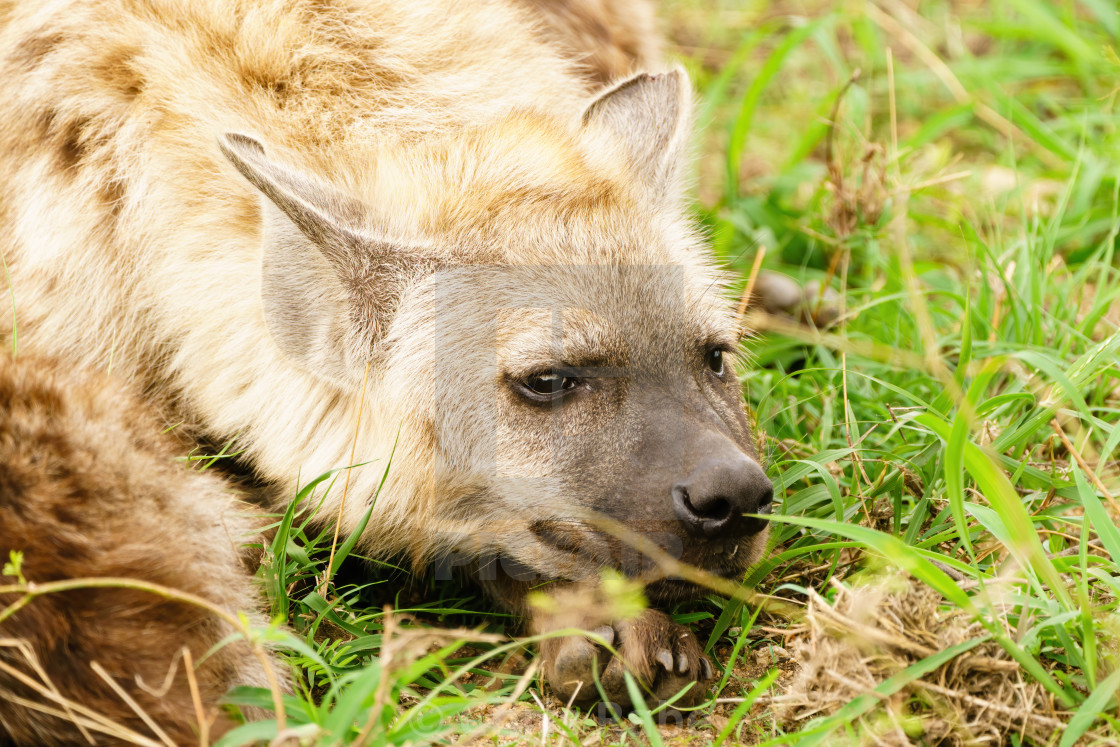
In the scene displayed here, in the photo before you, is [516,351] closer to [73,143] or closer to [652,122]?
[652,122]

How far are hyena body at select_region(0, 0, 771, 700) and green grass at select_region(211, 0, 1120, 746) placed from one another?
0.19 m

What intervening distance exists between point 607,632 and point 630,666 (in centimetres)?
10

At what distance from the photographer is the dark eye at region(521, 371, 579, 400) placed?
2385mm

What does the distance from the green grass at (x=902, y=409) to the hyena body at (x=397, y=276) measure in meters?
0.19

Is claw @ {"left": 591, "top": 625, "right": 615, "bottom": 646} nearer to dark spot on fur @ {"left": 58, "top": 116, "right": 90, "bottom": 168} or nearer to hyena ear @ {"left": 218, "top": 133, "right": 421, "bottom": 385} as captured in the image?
hyena ear @ {"left": 218, "top": 133, "right": 421, "bottom": 385}

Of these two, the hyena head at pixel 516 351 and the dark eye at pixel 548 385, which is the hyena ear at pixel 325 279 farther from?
the dark eye at pixel 548 385

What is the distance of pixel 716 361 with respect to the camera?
2648 millimetres

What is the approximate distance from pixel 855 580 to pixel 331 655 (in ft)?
3.64

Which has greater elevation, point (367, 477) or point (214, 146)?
point (214, 146)

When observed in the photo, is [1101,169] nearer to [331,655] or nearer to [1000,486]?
[1000,486]

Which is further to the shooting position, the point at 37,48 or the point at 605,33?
the point at 605,33

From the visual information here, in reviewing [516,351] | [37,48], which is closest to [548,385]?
[516,351]

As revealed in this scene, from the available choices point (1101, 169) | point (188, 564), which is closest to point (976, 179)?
point (1101, 169)

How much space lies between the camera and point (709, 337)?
2.57 meters
